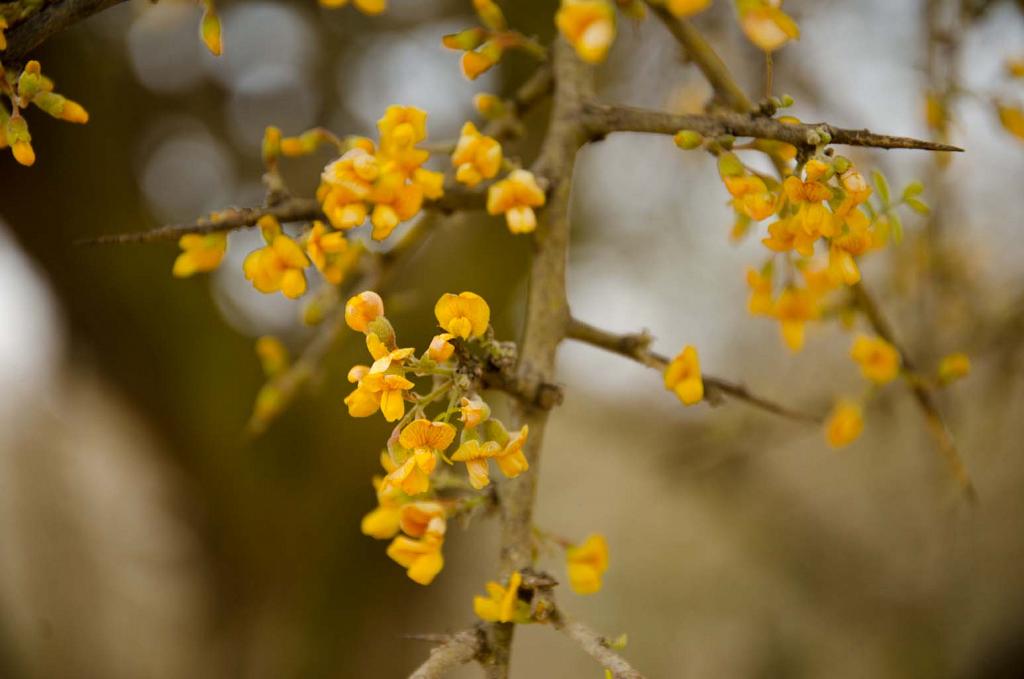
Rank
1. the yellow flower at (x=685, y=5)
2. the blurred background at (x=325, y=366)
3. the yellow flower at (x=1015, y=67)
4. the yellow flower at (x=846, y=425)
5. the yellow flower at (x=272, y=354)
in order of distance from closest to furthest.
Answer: the yellow flower at (x=685, y=5), the yellow flower at (x=846, y=425), the yellow flower at (x=272, y=354), the yellow flower at (x=1015, y=67), the blurred background at (x=325, y=366)

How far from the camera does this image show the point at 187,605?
87.3 inches

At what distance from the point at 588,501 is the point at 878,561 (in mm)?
1322

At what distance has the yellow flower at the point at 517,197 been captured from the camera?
63 centimetres

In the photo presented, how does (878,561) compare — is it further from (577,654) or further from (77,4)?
(77,4)

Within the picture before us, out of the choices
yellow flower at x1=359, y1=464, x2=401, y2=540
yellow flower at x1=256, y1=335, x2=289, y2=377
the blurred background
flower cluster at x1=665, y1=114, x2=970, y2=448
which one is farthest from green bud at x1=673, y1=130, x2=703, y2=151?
the blurred background

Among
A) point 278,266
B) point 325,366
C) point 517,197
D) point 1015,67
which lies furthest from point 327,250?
point 325,366

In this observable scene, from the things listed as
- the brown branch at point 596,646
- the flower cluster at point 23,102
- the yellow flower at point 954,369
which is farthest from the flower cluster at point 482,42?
the yellow flower at point 954,369

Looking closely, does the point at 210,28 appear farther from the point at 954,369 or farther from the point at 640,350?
the point at 954,369

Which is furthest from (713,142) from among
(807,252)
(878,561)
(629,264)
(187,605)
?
(878,561)

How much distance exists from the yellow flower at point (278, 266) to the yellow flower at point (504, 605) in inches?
10.0

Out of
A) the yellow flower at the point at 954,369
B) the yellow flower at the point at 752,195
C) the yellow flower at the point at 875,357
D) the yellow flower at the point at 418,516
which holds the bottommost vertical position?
the yellow flower at the point at 418,516

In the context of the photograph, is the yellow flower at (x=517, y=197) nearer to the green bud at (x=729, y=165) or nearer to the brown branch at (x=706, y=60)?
the green bud at (x=729, y=165)

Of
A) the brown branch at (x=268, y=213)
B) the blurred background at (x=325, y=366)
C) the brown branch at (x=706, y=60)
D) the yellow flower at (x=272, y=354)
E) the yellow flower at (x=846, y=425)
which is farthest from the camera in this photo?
the blurred background at (x=325, y=366)

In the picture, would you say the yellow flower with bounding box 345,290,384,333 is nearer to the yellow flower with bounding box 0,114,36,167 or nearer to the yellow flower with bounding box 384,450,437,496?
the yellow flower with bounding box 384,450,437,496
